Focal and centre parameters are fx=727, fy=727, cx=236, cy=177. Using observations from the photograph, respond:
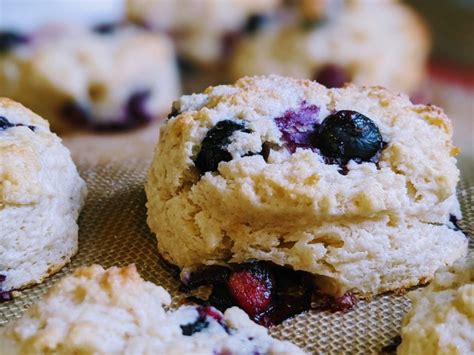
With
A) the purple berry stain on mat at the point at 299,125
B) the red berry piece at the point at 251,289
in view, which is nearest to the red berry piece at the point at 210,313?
the red berry piece at the point at 251,289

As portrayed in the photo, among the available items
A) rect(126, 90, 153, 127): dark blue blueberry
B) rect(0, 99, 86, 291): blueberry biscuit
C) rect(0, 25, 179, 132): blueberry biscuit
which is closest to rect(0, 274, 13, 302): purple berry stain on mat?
rect(0, 99, 86, 291): blueberry biscuit

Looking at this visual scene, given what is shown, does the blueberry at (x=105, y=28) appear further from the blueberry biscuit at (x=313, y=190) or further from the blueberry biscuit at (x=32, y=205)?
the blueberry biscuit at (x=313, y=190)

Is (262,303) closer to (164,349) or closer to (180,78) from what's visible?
(164,349)

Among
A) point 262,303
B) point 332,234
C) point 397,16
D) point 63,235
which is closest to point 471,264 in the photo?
point 332,234

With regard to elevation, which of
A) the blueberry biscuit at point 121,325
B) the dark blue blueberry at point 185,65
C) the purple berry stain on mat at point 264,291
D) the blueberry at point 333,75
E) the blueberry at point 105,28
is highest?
the blueberry biscuit at point 121,325

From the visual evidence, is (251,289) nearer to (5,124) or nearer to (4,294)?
(4,294)

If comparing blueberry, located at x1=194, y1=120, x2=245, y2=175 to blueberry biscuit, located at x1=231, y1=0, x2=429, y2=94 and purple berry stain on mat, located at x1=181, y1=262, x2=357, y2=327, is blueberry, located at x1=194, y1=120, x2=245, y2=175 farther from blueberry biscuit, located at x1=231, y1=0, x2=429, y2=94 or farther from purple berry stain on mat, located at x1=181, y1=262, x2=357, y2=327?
blueberry biscuit, located at x1=231, y1=0, x2=429, y2=94
